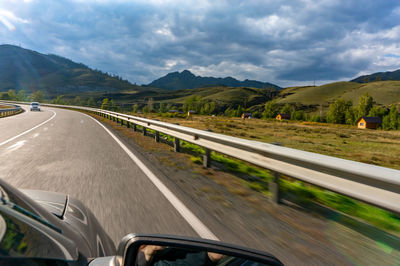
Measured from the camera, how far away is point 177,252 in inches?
44.3

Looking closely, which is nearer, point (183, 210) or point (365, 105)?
point (183, 210)

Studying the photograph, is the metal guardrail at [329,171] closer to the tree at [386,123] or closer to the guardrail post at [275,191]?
the guardrail post at [275,191]

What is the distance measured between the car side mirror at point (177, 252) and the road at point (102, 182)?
2.02 meters

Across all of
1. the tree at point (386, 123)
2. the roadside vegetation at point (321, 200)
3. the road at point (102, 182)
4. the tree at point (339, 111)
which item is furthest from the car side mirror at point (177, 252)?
the tree at point (339, 111)

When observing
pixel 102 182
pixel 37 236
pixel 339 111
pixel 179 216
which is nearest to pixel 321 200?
pixel 179 216

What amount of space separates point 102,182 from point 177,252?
4485mm

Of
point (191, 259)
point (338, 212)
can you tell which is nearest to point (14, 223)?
point (191, 259)

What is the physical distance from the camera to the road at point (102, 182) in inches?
134

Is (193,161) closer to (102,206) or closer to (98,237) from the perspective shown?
(102,206)

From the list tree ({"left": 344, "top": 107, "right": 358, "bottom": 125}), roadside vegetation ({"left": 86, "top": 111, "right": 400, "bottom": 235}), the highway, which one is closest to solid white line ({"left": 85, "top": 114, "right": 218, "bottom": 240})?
the highway

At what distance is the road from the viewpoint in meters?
3.40

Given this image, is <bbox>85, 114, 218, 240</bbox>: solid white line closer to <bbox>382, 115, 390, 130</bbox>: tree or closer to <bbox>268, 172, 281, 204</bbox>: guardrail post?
<bbox>268, 172, 281, 204</bbox>: guardrail post

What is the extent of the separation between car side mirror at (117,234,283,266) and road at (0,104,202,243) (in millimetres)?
2019

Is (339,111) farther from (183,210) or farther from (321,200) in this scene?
(183,210)
